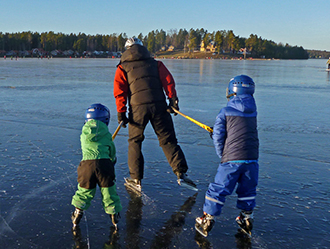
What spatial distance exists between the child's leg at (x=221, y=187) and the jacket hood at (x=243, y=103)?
538mm

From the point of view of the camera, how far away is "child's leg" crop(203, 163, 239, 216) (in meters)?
3.20

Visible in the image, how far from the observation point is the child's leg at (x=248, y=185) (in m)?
3.22

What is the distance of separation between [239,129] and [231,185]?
1.77 feet

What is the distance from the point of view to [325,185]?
4.42 m

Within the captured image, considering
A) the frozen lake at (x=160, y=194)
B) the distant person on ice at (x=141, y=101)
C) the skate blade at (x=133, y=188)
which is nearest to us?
the frozen lake at (x=160, y=194)

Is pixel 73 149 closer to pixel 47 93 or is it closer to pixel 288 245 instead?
pixel 288 245

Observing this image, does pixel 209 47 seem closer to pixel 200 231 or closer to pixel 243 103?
pixel 243 103

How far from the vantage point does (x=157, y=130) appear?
177 inches

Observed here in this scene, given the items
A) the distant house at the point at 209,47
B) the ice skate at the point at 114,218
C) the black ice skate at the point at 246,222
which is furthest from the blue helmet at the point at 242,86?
the distant house at the point at 209,47

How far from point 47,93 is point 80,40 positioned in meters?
176

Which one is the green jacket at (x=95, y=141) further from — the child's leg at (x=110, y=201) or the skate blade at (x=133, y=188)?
the skate blade at (x=133, y=188)

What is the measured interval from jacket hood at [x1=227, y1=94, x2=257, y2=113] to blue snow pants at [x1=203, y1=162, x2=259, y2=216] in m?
0.51

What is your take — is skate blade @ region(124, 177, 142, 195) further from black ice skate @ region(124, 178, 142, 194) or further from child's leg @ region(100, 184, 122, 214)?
child's leg @ region(100, 184, 122, 214)

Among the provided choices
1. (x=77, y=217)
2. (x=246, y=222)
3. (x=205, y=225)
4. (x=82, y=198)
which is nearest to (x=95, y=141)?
(x=82, y=198)
